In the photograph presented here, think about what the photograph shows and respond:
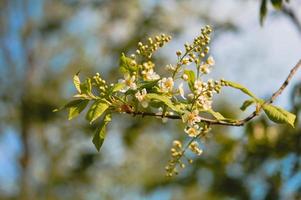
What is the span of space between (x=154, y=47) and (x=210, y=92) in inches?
7.6

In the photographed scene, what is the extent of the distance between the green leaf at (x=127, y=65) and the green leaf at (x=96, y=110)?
0.11 meters

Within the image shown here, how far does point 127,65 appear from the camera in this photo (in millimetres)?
1486

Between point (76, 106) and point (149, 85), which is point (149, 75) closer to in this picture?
point (149, 85)

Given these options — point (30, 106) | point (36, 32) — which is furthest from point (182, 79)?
point (36, 32)

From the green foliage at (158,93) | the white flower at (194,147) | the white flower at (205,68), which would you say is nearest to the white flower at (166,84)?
the green foliage at (158,93)

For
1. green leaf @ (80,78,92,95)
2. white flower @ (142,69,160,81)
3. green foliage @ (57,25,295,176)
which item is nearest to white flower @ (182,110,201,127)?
green foliage @ (57,25,295,176)

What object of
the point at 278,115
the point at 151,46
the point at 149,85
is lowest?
the point at 278,115

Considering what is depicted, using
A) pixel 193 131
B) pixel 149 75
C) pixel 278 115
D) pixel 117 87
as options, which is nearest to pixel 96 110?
pixel 117 87

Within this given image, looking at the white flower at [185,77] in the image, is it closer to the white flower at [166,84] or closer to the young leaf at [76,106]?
the white flower at [166,84]

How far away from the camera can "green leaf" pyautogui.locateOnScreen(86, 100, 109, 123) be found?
54.6 inches

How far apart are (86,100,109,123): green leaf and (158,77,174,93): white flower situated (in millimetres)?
143

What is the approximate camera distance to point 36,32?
14828 mm

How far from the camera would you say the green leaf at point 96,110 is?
1387 millimetres

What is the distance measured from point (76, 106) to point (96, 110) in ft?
0.32
